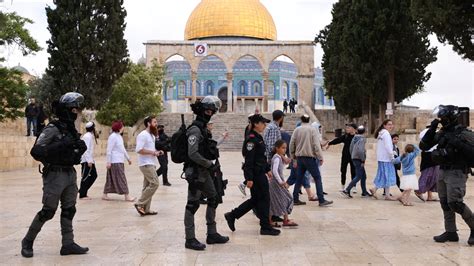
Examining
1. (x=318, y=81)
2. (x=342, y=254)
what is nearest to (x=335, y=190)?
(x=342, y=254)

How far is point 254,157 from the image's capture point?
21.1 ft

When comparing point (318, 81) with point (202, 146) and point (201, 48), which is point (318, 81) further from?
point (202, 146)

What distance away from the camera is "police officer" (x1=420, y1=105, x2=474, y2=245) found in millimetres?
5949

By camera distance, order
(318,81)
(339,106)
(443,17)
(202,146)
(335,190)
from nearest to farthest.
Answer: (202,146) < (335,190) < (443,17) < (339,106) < (318,81)

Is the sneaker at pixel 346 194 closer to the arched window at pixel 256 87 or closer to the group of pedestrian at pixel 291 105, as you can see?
the group of pedestrian at pixel 291 105

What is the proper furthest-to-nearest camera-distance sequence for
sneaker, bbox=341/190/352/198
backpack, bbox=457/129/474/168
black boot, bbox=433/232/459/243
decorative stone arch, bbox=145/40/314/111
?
decorative stone arch, bbox=145/40/314/111 < sneaker, bbox=341/190/352/198 < black boot, bbox=433/232/459/243 < backpack, bbox=457/129/474/168

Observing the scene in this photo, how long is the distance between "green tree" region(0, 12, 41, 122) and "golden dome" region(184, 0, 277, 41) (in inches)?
1301

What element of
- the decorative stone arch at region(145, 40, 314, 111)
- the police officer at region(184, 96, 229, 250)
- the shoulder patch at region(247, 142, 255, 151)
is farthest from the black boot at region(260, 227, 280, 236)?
the decorative stone arch at region(145, 40, 314, 111)

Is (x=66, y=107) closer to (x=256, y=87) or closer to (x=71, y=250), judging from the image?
(x=71, y=250)

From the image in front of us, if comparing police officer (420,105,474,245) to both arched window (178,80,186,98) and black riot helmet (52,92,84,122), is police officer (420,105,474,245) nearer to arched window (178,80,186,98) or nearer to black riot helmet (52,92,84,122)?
black riot helmet (52,92,84,122)

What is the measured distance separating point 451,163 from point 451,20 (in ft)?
40.9

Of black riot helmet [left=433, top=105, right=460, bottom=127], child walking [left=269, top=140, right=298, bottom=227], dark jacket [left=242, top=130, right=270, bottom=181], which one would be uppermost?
black riot helmet [left=433, top=105, right=460, bottom=127]

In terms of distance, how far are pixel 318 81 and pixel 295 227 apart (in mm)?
55700

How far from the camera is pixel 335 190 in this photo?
38.1ft
